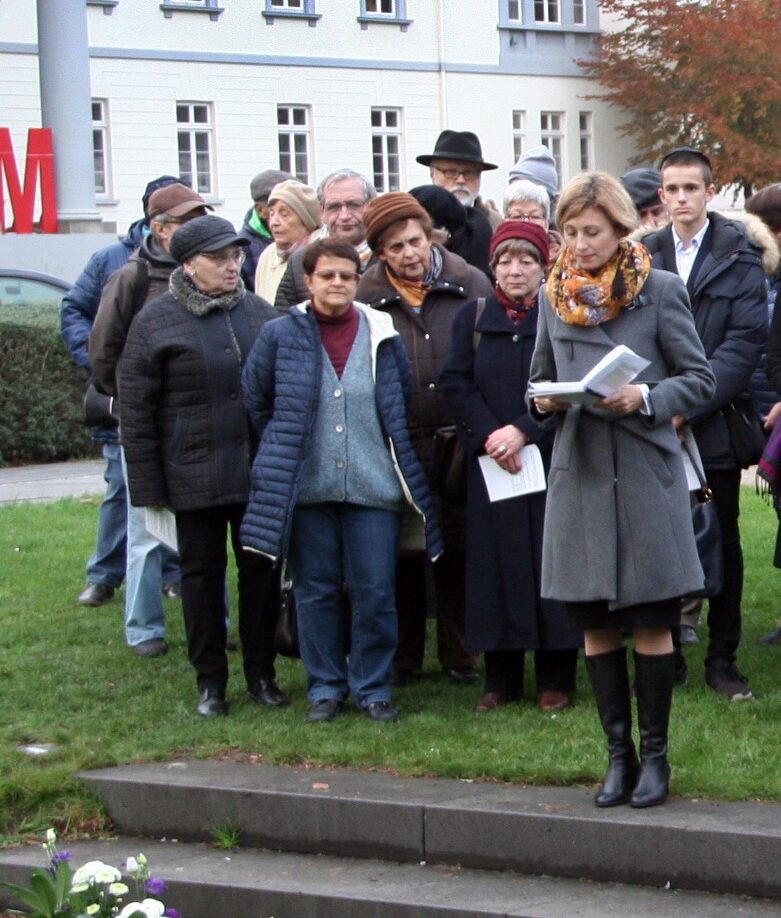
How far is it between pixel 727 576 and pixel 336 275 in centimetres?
191

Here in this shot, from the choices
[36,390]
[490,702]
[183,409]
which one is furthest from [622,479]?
[36,390]

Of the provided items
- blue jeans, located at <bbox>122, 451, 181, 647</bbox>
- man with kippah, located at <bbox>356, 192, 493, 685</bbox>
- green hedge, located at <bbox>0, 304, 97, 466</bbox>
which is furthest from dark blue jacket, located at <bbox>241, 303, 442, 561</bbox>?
green hedge, located at <bbox>0, 304, 97, 466</bbox>

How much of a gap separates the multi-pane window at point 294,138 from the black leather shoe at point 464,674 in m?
31.3

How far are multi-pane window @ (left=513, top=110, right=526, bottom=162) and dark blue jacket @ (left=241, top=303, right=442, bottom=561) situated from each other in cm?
3597

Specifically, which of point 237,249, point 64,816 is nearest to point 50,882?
point 64,816

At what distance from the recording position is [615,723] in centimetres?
586

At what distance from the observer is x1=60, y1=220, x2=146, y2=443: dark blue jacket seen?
9.49m

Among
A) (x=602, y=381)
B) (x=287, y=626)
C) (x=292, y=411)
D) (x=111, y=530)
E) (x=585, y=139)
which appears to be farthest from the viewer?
(x=585, y=139)

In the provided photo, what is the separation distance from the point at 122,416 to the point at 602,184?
2.38 meters

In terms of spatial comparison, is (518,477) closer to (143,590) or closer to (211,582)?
(211,582)

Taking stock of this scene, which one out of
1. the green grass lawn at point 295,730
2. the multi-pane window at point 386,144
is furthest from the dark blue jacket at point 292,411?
the multi-pane window at point 386,144

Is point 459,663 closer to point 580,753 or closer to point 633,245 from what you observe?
point 580,753

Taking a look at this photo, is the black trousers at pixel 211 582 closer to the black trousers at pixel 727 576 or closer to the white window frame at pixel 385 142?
the black trousers at pixel 727 576

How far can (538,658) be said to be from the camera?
7242 millimetres
